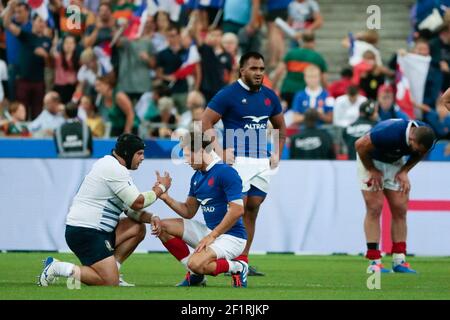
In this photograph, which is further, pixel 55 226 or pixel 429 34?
pixel 429 34

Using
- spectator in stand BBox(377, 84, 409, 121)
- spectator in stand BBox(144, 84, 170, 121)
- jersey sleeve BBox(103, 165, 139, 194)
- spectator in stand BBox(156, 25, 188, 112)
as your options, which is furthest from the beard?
spectator in stand BBox(156, 25, 188, 112)

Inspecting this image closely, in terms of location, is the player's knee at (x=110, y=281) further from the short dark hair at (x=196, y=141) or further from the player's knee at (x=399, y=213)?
the player's knee at (x=399, y=213)

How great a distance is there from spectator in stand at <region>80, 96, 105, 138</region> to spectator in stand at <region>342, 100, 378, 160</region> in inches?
179

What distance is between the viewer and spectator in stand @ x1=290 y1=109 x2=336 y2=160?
19266mm

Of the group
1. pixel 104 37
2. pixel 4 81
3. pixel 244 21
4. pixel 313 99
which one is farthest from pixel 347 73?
pixel 4 81

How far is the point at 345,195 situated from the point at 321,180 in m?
0.40

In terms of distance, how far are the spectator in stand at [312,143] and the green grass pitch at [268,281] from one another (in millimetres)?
2210

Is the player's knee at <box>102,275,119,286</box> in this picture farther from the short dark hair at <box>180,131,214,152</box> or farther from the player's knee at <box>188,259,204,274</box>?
the short dark hair at <box>180,131,214,152</box>

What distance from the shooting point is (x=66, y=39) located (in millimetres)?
22766

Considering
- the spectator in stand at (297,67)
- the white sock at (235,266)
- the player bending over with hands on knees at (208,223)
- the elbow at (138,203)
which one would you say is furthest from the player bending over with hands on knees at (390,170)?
the spectator in stand at (297,67)

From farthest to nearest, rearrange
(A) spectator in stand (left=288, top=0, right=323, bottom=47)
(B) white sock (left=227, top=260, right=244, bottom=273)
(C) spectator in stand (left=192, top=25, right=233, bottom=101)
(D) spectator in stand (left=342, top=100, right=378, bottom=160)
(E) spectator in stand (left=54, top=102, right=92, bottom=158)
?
1. (A) spectator in stand (left=288, top=0, right=323, bottom=47)
2. (C) spectator in stand (left=192, top=25, right=233, bottom=101)
3. (D) spectator in stand (left=342, top=100, right=378, bottom=160)
4. (E) spectator in stand (left=54, top=102, right=92, bottom=158)
5. (B) white sock (left=227, top=260, right=244, bottom=273)
